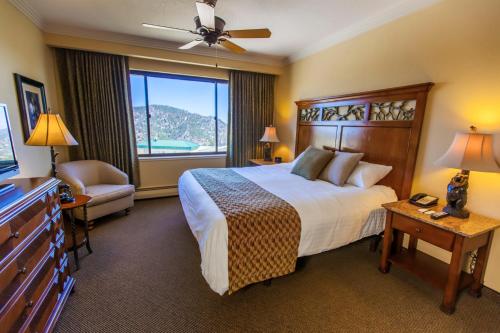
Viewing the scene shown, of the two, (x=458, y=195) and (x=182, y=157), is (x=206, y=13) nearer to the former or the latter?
(x=458, y=195)

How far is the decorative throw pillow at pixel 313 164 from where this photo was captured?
9.61 feet

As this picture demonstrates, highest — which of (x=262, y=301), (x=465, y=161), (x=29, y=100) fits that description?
(x=29, y=100)

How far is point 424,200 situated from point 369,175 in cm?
58

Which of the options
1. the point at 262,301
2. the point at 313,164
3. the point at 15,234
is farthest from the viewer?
the point at 313,164

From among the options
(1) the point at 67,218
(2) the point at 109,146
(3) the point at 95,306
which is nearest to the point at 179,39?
(2) the point at 109,146

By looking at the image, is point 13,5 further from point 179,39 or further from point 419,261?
point 419,261

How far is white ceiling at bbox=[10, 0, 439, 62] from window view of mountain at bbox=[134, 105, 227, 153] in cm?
121

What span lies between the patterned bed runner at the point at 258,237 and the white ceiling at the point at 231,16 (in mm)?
2124

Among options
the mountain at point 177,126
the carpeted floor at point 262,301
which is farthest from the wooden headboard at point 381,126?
the mountain at point 177,126

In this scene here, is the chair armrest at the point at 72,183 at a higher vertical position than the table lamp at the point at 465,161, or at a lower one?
lower

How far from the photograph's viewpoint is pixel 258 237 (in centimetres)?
180

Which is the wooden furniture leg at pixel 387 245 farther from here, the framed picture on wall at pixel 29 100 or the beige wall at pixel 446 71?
the framed picture on wall at pixel 29 100

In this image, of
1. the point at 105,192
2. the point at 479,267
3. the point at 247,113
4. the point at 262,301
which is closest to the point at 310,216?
the point at 262,301

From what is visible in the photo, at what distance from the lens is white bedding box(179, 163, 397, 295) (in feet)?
5.51
